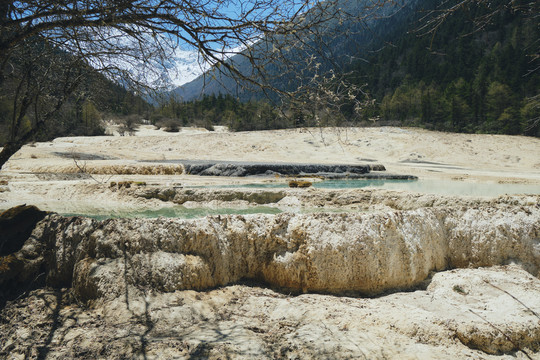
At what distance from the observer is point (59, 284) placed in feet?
12.6

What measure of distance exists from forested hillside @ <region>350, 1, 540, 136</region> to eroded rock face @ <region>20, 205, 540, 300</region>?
27191 mm

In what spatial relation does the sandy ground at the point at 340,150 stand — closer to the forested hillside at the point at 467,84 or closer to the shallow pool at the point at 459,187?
the shallow pool at the point at 459,187

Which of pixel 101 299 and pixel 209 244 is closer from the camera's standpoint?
pixel 101 299

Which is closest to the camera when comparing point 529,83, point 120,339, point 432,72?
point 120,339

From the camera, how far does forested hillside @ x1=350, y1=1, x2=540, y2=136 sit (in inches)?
1467

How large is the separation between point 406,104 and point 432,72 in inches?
549

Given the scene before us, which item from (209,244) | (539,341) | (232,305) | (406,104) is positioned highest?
(406,104)

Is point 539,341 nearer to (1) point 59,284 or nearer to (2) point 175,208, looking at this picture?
(1) point 59,284

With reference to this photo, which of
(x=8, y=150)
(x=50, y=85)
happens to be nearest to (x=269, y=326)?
(x=8, y=150)

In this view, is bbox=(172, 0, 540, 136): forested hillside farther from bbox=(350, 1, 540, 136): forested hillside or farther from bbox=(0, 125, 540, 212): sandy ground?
bbox=(0, 125, 540, 212): sandy ground

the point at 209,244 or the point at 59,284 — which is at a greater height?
the point at 209,244

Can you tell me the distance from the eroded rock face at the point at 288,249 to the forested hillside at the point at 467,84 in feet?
89.2

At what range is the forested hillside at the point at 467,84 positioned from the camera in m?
37.2

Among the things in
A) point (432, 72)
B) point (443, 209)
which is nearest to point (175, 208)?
point (443, 209)
